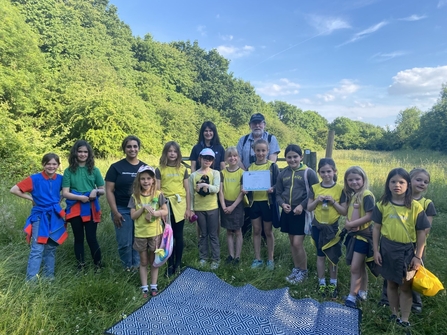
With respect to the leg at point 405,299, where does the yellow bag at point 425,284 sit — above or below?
above

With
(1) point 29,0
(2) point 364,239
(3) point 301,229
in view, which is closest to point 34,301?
(3) point 301,229

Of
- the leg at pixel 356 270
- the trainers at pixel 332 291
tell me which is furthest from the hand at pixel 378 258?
the trainers at pixel 332 291

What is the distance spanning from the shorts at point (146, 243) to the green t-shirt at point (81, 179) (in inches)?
38.9

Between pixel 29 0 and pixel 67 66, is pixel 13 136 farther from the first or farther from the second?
pixel 29 0

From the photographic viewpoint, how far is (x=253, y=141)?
15.8ft

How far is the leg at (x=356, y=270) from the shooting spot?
3.34 metres

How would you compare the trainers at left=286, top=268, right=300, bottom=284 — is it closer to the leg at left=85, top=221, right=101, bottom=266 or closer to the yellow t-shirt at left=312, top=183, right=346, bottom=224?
the yellow t-shirt at left=312, top=183, right=346, bottom=224

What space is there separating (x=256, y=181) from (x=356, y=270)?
1632 mm

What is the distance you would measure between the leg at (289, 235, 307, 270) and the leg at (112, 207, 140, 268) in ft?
7.01

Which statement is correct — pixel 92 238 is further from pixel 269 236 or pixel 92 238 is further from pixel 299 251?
pixel 299 251

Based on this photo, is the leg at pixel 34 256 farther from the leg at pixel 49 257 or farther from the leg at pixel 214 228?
the leg at pixel 214 228

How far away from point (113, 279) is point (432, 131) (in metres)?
47.2

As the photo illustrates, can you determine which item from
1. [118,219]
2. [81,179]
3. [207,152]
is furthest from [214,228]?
[81,179]

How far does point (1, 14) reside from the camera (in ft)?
50.0
